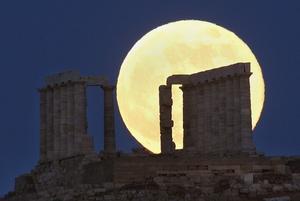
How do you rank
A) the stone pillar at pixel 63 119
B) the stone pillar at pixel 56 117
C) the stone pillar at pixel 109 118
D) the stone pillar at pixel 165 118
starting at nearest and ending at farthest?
the stone pillar at pixel 165 118 → the stone pillar at pixel 63 119 → the stone pillar at pixel 56 117 → the stone pillar at pixel 109 118

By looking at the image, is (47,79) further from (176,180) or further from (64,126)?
(176,180)

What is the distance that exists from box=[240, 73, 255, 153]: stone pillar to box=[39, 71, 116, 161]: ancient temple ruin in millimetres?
9998

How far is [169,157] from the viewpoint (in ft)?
350

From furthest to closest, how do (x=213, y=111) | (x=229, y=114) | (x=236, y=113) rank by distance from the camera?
(x=213, y=111) < (x=229, y=114) < (x=236, y=113)

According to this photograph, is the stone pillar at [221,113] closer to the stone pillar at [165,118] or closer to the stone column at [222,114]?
the stone column at [222,114]

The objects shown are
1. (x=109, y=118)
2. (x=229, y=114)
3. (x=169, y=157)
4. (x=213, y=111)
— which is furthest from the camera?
(x=109, y=118)

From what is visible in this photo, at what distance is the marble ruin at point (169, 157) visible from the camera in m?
98.4

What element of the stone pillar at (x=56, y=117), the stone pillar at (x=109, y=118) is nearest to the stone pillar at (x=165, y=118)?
the stone pillar at (x=109, y=118)

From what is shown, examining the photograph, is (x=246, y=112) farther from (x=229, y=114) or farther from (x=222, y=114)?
(x=222, y=114)

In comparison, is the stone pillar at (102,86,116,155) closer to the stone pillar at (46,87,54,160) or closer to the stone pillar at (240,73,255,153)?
the stone pillar at (46,87,54,160)

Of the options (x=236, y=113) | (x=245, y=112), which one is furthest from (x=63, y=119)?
(x=245, y=112)

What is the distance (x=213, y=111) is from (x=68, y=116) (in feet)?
34.2

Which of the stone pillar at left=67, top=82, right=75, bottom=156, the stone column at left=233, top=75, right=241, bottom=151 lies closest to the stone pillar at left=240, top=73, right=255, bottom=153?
the stone column at left=233, top=75, right=241, bottom=151

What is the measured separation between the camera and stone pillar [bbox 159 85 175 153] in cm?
11419
